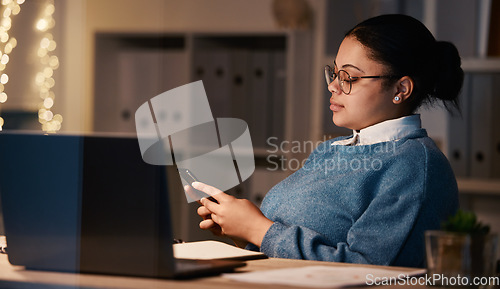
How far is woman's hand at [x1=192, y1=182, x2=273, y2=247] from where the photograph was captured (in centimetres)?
126

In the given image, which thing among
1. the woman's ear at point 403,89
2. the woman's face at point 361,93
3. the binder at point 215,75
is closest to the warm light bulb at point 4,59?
the binder at point 215,75

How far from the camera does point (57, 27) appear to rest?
128 inches

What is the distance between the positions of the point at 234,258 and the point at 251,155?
1.88m

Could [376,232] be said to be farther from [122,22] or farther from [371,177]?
[122,22]

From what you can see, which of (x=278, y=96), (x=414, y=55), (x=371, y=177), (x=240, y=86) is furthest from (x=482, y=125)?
(x=371, y=177)

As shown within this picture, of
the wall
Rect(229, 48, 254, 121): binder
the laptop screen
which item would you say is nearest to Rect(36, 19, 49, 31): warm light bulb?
the wall

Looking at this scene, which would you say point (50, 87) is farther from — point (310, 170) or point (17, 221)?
point (17, 221)

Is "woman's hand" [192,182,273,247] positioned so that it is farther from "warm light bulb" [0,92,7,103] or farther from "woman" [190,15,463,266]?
"warm light bulb" [0,92,7,103]

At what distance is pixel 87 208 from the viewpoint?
0.88 m

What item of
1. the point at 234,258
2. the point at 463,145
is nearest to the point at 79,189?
the point at 234,258

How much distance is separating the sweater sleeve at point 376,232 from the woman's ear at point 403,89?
0.24 metres

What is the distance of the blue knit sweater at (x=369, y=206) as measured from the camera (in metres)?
1.17

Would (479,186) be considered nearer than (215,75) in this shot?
Yes

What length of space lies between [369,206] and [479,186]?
143cm
